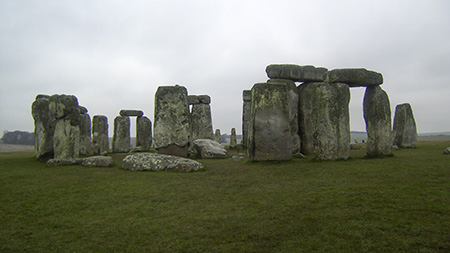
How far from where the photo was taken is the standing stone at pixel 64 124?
8.70 m

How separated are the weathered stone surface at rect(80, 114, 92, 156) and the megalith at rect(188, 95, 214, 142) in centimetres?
557

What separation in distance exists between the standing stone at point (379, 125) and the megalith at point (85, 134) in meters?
12.1

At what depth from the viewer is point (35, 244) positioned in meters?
2.64

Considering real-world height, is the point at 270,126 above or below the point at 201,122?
below

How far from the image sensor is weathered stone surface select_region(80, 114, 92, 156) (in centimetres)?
1334

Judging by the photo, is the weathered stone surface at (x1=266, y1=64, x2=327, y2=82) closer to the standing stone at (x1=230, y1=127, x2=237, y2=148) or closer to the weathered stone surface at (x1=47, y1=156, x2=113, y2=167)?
the weathered stone surface at (x1=47, y1=156, x2=113, y2=167)

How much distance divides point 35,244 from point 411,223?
3712 mm

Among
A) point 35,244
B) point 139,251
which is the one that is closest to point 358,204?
point 139,251

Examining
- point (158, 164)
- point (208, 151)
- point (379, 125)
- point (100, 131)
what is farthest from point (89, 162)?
point (379, 125)

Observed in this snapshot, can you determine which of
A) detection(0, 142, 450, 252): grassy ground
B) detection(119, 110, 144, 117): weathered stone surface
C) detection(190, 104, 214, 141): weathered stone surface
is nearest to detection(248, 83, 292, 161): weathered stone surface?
detection(0, 142, 450, 252): grassy ground

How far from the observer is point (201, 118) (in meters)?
16.4

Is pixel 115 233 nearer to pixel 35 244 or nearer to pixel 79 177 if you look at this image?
pixel 35 244

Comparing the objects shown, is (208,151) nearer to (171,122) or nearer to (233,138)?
(171,122)

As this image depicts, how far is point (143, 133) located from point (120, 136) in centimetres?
133
